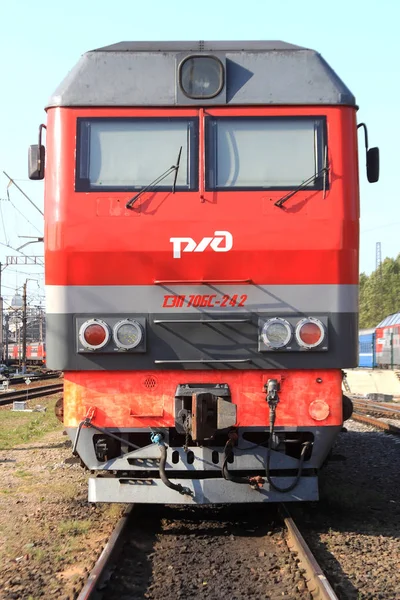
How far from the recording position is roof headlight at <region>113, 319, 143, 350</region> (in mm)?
6148

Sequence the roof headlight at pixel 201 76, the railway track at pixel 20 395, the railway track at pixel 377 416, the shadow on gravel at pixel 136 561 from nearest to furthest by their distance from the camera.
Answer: the shadow on gravel at pixel 136 561 < the roof headlight at pixel 201 76 < the railway track at pixel 377 416 < the railway track at pixel 20 395

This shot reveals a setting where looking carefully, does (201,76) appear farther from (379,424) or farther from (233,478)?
(379,424)

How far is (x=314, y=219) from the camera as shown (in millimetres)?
6301

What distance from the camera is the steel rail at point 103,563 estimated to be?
4649 mm

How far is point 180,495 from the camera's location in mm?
6031

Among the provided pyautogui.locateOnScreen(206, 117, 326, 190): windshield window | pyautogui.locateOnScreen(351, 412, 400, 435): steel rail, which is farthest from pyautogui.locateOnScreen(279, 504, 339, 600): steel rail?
pyautogui.locateOnScreen(351, 412, 400, 435): steel rail

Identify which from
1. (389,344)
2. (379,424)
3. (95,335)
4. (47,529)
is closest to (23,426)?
(379,424)

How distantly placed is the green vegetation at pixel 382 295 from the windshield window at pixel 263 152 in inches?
3452

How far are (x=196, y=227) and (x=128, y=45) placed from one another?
1.73m

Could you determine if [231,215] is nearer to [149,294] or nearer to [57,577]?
[149,294]

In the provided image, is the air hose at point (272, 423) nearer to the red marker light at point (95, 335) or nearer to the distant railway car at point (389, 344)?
the red marker light at point (95, 335)

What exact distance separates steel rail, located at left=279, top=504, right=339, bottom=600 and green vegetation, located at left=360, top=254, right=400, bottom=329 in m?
88.0

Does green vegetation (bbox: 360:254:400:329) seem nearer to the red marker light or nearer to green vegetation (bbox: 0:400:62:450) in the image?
green vegetation (bbox: 0:400:62:450)

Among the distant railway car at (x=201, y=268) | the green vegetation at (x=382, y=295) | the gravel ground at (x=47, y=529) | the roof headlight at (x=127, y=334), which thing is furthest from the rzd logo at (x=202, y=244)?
the green vegetation at (x=382, y=295)
